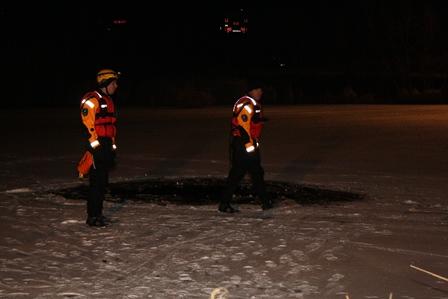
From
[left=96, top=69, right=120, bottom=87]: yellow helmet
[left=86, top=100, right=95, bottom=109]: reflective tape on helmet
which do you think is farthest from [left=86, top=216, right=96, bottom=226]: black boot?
[left=96, top=69, right=120, bottom=87]: yellow helmet

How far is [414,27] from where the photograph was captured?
75625 mm

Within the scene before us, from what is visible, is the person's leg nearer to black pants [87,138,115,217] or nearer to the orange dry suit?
black pants [87,138,115,217]

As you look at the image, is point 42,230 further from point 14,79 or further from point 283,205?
point 14,79

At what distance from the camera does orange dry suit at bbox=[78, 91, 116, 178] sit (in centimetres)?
849

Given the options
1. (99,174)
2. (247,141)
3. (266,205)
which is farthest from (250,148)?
(99,174)

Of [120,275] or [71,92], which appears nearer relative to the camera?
[120,275]

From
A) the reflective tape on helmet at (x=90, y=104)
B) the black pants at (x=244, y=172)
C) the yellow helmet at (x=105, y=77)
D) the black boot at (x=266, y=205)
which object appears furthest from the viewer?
the black boot at (x=266, y=205)

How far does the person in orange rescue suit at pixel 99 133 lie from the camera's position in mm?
8508

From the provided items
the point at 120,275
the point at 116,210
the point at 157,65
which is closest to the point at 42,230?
the point at 116,210

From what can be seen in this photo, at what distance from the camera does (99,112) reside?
27.9 feet

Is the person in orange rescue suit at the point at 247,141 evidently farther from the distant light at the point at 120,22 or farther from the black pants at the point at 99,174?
the distant light at the point at 120,22

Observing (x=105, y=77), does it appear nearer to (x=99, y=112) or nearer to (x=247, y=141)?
(x=99, y=112)

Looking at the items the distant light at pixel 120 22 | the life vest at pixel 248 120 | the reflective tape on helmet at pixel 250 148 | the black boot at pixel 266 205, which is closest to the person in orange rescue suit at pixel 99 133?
the life vest at pixel 248 120

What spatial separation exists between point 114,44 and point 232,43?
18.6 meters
